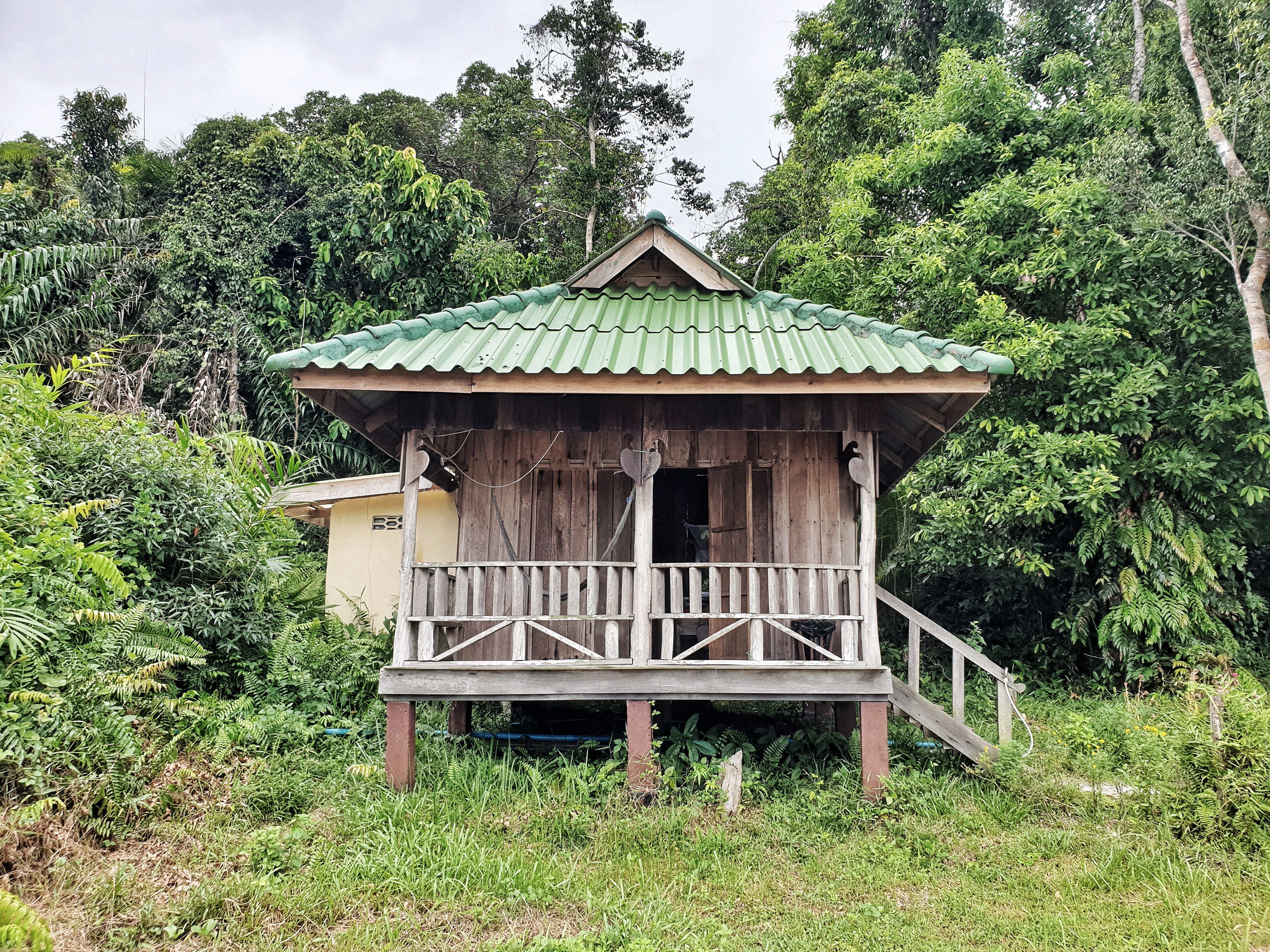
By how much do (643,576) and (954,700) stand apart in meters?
3.42

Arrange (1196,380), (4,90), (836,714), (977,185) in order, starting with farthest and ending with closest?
(4,90), (977,185), (1196,380), (836,714)

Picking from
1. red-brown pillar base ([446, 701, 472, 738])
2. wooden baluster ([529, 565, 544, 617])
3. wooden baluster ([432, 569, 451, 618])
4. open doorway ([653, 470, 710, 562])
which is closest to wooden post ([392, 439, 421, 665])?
wooden baluster ([432, 569, 451, 618])

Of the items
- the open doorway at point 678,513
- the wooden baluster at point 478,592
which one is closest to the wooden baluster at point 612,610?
the wooden baluster at point 478,592

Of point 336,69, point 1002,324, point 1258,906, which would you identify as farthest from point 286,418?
point 1258,906

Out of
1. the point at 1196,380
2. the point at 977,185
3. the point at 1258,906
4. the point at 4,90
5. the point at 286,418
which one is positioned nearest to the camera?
the point at 1258,906

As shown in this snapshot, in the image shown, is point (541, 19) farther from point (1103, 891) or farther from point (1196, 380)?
point (1103, 891)

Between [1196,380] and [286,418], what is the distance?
1712 centimetres

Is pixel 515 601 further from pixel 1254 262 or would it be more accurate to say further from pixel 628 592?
pixel 1254 262

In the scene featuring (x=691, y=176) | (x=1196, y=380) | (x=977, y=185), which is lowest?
(x=1196, y=380)

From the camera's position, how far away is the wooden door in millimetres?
8078

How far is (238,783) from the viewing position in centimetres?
608

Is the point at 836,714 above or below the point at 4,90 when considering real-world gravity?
below

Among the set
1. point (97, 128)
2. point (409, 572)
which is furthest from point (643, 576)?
point (97, 128)

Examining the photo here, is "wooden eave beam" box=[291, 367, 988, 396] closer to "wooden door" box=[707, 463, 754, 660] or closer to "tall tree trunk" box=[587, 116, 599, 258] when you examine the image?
"wooden door" box=[707, 463, 754, 660]
